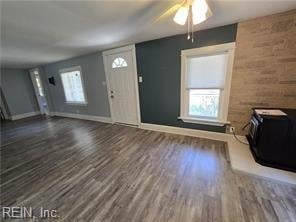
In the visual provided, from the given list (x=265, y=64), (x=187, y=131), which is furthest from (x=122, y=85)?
(x=265, y=64)

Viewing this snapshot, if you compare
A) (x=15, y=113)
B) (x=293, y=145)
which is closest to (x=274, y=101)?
(x=293, y=145)

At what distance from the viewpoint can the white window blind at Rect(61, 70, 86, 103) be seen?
486cm

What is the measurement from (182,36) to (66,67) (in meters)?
4.34

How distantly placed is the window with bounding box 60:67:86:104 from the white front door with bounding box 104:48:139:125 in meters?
1.46

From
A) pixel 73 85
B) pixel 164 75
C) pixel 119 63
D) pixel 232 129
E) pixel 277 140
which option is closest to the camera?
pixel 277 140

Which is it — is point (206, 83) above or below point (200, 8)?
below

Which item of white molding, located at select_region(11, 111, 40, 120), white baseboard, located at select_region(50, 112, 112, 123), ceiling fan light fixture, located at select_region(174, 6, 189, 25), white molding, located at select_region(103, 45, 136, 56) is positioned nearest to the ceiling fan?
ceiling fan light fixture, located at select_region(174, 6, 189, 25)

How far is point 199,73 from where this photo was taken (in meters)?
2.76

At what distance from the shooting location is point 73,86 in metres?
5.10

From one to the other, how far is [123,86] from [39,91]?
526cm

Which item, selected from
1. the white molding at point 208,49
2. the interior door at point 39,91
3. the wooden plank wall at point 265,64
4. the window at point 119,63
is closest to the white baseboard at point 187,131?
the wooden plank wall at point 265,64

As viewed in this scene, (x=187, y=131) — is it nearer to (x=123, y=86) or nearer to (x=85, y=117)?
(x=123, y=86)

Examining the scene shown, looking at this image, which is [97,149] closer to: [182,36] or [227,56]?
[182,36]

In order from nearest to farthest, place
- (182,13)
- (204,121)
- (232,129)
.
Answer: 1. (182,13)
2. (232,129)
3. (204,121)
